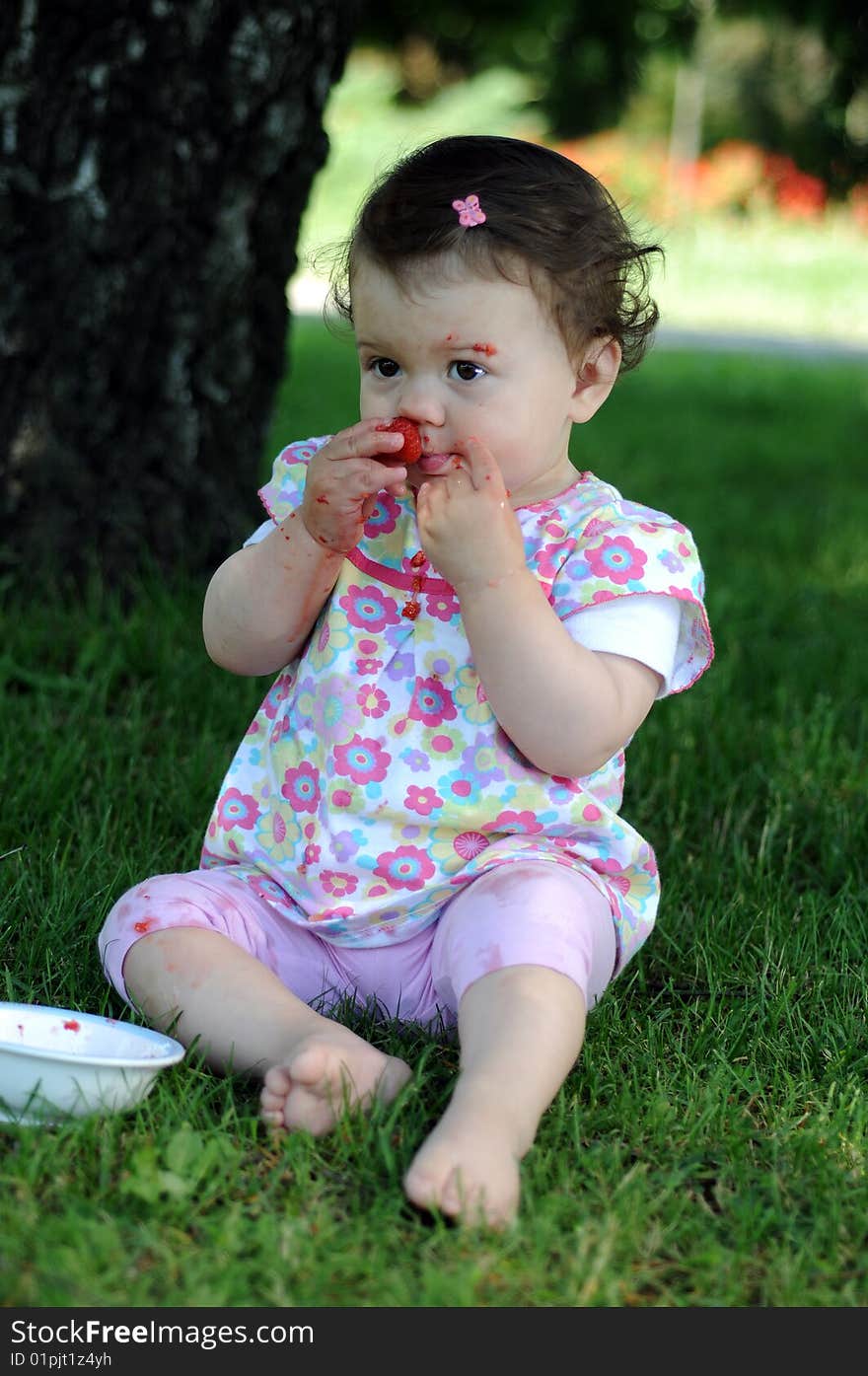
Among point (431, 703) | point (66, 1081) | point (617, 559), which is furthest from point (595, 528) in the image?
point (66, 1081)

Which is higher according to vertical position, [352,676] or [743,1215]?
[352,676]

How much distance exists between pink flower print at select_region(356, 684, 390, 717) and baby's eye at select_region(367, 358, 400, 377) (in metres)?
0.38

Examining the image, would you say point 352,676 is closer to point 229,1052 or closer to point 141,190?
point 229,1052

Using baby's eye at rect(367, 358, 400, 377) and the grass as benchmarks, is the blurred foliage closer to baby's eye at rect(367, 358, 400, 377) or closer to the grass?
the grass

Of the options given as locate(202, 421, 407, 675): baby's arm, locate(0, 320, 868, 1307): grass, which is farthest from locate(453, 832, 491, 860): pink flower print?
locate(202, 421, 407, 675): baby's arm

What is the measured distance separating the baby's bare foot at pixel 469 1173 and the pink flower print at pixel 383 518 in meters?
0.78

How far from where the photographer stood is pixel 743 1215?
150cm

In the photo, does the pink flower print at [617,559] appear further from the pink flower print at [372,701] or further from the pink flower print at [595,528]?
the pink flower print at [372,701]

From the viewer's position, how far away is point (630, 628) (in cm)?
185

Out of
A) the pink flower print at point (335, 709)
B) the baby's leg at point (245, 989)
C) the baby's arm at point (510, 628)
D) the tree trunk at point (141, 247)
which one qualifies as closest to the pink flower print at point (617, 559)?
the baby's arm at point (510, 628)

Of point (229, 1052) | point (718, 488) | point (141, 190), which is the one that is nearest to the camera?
point (229, 1052)

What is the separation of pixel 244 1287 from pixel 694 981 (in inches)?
35.8

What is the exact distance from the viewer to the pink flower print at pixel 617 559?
6.11 feet

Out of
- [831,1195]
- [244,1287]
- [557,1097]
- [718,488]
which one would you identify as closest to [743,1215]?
[831,1195]
